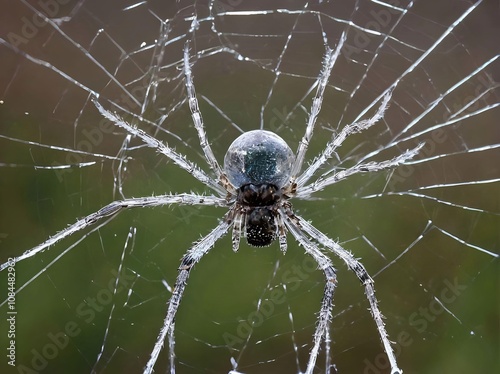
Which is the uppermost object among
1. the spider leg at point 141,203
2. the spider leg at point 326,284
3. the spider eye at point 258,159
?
the spider eye at point 258,159

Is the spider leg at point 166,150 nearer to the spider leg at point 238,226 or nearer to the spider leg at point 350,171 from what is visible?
the spider leg at point 238,226

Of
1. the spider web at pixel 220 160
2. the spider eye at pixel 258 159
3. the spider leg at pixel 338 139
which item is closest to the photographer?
the spider eye at pixel 258 159

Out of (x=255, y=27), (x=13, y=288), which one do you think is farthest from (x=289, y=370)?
(x=255, y=27)

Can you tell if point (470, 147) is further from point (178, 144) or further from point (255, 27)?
point (178, 144)

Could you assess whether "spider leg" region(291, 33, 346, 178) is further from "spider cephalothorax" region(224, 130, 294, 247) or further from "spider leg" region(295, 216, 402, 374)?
"spider leg" region(295, 216, 402, 374)

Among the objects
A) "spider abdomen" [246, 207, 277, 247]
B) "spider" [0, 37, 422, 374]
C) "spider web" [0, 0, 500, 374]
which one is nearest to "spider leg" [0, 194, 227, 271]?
"spider" [0, 37, 422, 374]

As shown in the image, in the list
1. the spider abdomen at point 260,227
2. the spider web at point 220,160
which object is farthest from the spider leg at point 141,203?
the spider web at point 220,160
